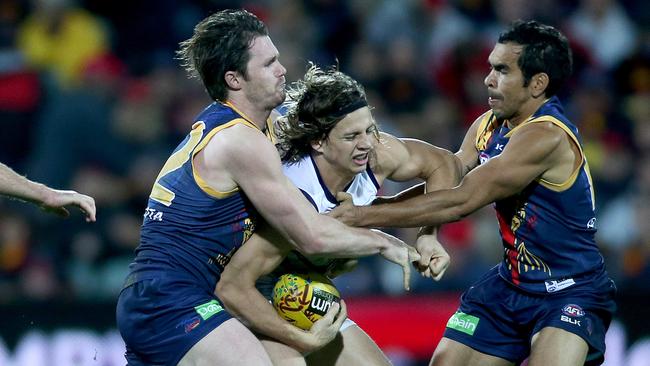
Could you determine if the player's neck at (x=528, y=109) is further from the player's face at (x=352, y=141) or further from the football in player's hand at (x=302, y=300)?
the football in player's hand at (x=302, y=300)

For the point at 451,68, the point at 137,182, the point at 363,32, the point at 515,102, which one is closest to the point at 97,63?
the point at 137,182

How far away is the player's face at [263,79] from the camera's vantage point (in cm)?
604

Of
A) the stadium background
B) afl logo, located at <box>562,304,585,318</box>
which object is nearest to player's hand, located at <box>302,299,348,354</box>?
afl logo, located at <box>562,304,585,318</box>

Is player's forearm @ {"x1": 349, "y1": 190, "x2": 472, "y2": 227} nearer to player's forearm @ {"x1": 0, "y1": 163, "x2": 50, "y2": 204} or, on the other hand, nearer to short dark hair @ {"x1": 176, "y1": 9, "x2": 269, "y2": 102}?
short dark hair @ {"x1": 176, "y1": 9, "x2": 269, "y2": 102}

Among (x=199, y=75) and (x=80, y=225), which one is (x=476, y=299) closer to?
(x=199, y=75)

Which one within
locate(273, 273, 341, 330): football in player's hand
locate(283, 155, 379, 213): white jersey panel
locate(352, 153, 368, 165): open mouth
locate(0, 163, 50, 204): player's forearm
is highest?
locate(352, 153, 368, 165): open mouth

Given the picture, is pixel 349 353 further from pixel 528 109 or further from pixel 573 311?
pixel 528 109

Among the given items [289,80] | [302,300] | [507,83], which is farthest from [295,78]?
[302,300]

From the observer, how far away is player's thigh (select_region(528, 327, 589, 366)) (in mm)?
6250

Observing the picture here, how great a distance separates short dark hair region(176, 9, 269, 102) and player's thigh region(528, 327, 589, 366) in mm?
2182

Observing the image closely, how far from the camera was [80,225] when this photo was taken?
1003 cm

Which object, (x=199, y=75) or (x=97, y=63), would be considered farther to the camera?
(x=97, y=63)

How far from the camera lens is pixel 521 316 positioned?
21.7ft

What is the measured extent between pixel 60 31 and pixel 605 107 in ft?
17.8
